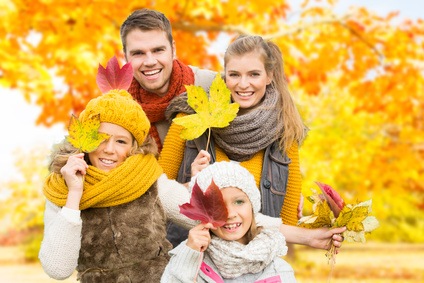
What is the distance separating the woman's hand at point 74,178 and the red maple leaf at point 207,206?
20.4 inches

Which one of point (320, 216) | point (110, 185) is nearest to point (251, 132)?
point (320, 216)

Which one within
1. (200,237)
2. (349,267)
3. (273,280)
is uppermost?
(200,237)

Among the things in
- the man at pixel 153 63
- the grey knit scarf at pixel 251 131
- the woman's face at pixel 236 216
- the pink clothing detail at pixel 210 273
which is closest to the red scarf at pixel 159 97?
the man at pixel 153 63

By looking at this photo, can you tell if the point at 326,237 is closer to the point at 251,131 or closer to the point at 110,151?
the point at 251,131

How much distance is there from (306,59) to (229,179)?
675 centimetres

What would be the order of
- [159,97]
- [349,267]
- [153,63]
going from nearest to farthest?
[153,63], [159,97], [349,267]

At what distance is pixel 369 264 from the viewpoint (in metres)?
14.0

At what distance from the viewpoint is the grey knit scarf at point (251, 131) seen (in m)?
2.86

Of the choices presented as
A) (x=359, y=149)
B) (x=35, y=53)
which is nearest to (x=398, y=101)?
(x=359, y=149)

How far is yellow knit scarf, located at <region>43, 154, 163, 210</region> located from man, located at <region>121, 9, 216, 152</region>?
60cm

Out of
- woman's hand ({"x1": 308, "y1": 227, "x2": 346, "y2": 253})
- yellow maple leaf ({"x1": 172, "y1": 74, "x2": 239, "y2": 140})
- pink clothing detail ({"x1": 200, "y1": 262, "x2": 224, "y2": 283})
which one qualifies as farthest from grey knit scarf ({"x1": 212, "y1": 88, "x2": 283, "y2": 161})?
pink clothing detail ({"x1": 200, "y1": 262, "x2": 224, "y2": 283})

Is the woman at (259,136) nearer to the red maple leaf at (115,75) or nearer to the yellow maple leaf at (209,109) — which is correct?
the yellow maple leaf at (209,109)

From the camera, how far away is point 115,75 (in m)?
2.87

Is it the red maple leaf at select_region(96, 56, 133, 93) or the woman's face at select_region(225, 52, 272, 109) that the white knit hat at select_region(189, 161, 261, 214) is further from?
the red maple leaf at select_region(96, 56, 133, 93)
